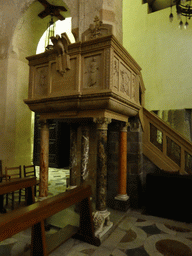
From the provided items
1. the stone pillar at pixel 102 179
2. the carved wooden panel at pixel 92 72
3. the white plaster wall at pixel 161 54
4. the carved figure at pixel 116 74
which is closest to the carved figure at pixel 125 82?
the carved figure at pixel 116 74

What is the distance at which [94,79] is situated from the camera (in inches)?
112

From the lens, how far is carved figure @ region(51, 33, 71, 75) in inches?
120

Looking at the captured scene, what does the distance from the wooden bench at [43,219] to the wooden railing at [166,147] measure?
208 centimetres

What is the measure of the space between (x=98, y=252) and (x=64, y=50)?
297 cm

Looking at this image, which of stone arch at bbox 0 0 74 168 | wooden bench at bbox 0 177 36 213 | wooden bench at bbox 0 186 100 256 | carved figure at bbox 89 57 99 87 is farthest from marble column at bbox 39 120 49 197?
stone arch at bbox 0 0 74 168

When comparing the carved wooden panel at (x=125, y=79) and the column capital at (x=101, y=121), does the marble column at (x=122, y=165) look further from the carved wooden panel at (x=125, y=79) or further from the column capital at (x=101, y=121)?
the column capital at (x=101, y=121)

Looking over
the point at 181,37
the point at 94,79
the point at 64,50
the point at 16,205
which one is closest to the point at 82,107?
the point at 94,79

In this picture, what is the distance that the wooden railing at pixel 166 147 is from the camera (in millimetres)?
4156

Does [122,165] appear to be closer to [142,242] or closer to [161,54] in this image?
[142,242]

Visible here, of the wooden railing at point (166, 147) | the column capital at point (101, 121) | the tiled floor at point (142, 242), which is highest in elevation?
the column capital at point (101, 121)

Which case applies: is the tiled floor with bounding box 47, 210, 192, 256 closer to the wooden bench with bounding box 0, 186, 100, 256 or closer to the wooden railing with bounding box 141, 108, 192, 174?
the wooden bench with bounding box 0, 186, 100, 256

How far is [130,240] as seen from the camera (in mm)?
2770

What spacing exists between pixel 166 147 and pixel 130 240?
2238 millimetres

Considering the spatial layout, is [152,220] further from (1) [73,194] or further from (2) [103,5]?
(2) [103,5]
